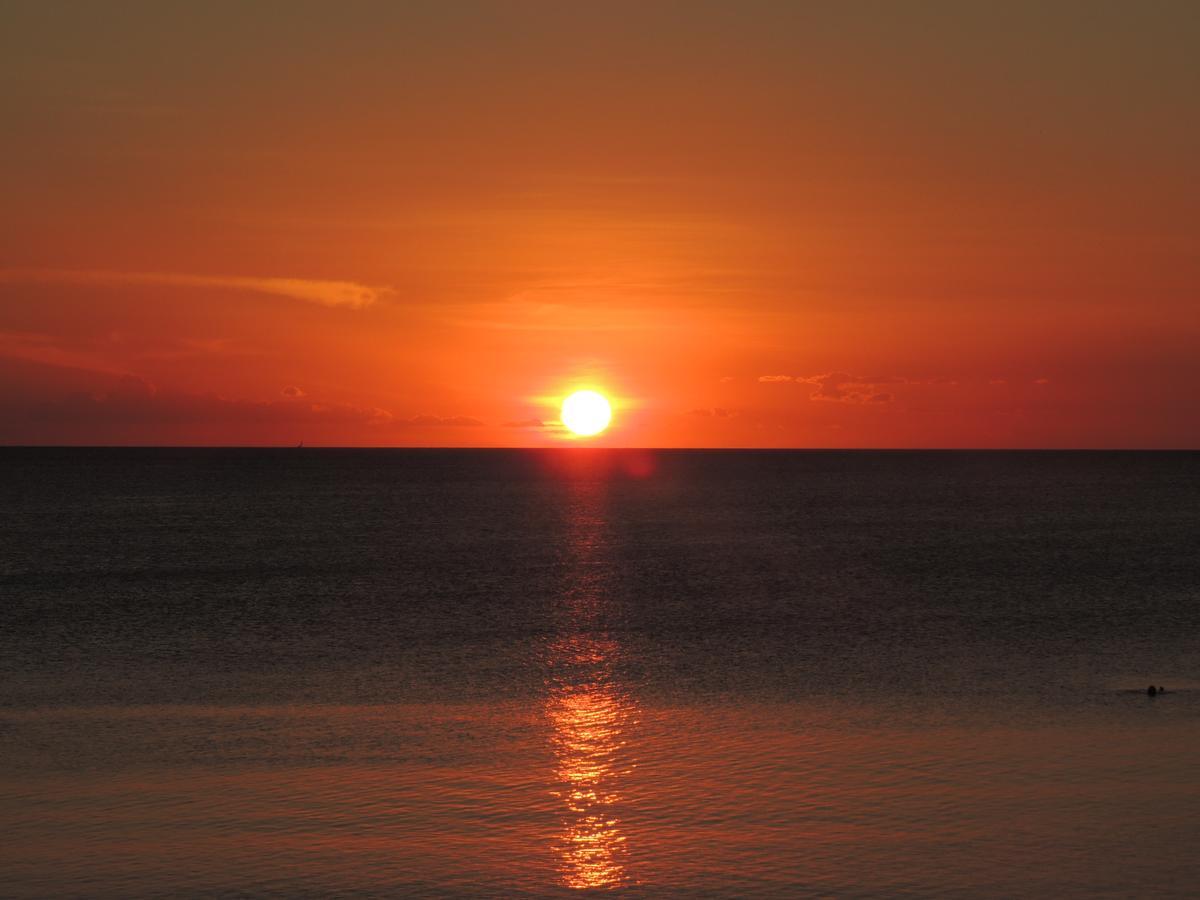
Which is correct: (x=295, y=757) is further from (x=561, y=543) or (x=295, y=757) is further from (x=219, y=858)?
(x=561, y=543)

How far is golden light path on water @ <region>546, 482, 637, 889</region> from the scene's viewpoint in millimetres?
18938

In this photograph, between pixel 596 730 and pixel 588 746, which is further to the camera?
pixel 596 730

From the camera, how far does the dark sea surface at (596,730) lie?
18750mm

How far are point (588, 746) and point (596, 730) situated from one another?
171 cm

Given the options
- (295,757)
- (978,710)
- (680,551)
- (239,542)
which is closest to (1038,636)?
(978,710)

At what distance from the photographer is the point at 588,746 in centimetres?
2648

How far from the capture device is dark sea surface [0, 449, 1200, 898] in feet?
61.5

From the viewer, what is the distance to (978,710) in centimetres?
3006

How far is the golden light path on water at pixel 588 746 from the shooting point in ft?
62.1

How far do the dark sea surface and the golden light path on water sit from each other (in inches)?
4.0

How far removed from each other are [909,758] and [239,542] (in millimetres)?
71949

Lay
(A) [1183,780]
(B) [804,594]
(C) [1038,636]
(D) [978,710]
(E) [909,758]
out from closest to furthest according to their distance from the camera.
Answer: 1. (A) [1183,780]
2. (E) [909,758]
3. (D) [978,710]
4. (C) [1038,636]
5. (B) [804,594]

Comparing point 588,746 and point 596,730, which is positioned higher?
point 596,730

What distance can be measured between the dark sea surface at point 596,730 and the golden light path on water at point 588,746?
10 cm
